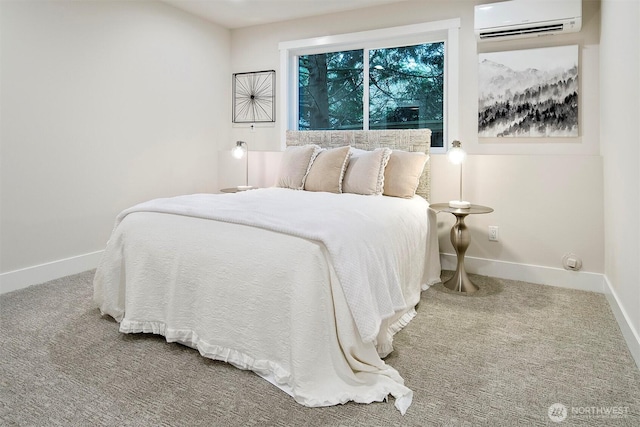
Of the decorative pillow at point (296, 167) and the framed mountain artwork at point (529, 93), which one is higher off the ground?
the framed mountain artwork at point (529, 93)

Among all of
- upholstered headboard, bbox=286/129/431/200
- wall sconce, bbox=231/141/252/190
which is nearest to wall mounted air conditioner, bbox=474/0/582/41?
upholstered headboard, bbox=286/129/431/200

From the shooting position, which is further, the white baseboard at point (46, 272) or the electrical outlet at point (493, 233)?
the electrical outlet at point (493, 233)

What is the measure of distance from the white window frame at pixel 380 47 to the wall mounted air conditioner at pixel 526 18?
30 centimetres

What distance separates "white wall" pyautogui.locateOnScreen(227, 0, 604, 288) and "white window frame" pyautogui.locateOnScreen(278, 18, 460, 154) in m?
0.07

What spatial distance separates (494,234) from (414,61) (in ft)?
6.02

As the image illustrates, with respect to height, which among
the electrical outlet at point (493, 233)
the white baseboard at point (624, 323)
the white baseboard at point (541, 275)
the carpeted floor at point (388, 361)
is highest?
the electrical outlet at point (493, 233)

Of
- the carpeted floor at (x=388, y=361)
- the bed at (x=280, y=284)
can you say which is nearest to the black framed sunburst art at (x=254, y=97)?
the bed at (x=280, y=284)

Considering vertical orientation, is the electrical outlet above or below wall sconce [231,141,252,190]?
below

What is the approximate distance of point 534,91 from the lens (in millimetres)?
3287

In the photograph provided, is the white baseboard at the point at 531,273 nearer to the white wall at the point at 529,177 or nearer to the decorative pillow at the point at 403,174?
the white wall at the point at 529,177

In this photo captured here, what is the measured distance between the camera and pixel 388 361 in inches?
79.1

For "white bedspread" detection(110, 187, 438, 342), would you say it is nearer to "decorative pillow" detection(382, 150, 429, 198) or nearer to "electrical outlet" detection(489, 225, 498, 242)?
"decorative pillow" detection(382, 150, 429, 198)

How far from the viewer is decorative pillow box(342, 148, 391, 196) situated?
327 centimetres

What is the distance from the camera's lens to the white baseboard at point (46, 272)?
9.75 feet
